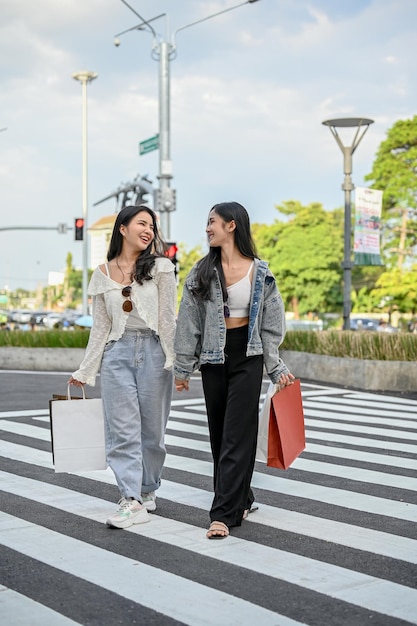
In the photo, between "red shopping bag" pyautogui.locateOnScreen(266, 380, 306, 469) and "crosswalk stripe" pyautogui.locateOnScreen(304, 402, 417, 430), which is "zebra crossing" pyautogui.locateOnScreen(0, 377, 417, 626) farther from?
"crosswalk stripe" pyautogui.locateOnScreen(304, 402, 417, 430)

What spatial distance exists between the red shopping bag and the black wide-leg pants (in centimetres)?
21

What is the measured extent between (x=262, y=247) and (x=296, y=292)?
5810 mm

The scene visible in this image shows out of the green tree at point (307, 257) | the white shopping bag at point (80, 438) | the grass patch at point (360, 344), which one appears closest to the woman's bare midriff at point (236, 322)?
the white shopping bag at point (80, 438)

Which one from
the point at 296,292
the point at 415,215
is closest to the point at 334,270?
the point at 296,292

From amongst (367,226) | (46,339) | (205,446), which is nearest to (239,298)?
(205,446)

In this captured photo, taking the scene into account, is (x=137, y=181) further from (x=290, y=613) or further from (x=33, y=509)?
(x=290, y=613)

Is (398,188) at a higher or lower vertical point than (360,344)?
higher

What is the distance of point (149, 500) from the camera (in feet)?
19.2

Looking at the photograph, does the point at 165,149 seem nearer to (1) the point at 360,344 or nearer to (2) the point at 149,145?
(2) the point at 149,145

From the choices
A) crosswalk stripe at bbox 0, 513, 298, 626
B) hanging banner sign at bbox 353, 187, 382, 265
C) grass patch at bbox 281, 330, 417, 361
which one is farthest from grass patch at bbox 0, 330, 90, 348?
crosswalk stripe at bbox 0, 513, 298, 626

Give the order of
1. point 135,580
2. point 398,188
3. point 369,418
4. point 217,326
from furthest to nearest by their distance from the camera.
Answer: point 398,188 < point 369,418 < point 217,326 < point 135,580

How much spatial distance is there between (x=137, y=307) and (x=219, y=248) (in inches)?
23.1

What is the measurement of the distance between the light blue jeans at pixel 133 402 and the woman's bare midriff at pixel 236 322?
0.49 metres

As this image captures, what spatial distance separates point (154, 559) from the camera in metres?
4.73
